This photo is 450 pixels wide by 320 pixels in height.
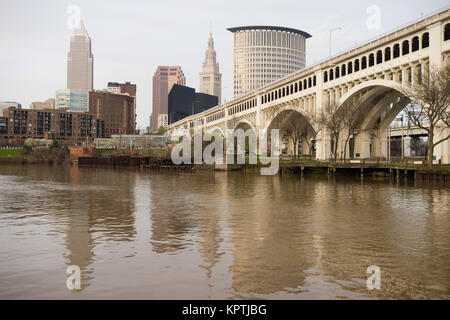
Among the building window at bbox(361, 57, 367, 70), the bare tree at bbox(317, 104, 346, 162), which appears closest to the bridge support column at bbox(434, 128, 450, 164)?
the bare tree at bbox(317, 104, 346, 162)

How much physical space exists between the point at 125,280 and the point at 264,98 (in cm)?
9685

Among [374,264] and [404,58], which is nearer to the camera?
[374,264]

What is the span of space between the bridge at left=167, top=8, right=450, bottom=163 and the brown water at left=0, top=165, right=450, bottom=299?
32055 mm

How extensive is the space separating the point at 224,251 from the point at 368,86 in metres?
54.2

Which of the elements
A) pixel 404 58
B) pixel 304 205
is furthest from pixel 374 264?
pixel 404 58

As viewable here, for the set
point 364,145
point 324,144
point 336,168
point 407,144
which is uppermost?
point 407,144

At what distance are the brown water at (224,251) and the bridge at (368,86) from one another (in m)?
32.1

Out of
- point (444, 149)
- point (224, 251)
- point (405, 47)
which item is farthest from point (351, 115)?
point (224, 251)

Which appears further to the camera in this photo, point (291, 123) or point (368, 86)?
point (291, 123)

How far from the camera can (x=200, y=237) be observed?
51.4ft

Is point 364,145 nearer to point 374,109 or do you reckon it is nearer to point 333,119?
point 374,109

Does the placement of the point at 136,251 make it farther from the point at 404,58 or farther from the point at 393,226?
the point at 404,58

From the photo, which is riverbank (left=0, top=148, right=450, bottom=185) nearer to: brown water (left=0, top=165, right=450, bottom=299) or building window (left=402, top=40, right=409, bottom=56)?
building window (left=402, top=40, right=409, bottom=56)

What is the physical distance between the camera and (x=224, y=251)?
13.5 m
